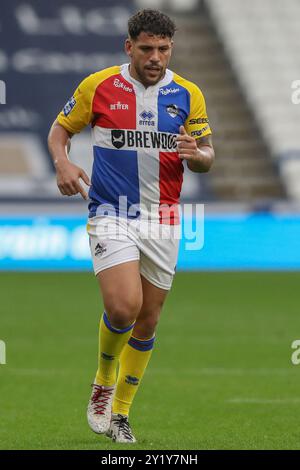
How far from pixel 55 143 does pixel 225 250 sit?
12166 millimetres

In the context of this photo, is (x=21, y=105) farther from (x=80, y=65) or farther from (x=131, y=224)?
(x=131, y=224)

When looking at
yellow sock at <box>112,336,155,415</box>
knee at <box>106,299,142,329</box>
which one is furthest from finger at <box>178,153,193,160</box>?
yellow sock at <box>112,336,155,415</box>

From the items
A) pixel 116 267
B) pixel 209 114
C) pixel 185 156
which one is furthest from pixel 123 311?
pixel 209 114

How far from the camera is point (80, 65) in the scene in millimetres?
22828

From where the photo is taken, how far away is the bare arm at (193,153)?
6.45 metres

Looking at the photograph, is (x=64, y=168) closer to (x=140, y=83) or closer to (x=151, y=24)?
(x=140, y=83)

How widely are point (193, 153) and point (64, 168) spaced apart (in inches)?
27.4

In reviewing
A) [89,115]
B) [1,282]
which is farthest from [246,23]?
[89,115]

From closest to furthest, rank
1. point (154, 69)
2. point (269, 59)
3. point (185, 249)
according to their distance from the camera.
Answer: point (154, 69)
point (185, 249)
point (269, 59)

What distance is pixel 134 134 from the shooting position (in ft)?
21.9

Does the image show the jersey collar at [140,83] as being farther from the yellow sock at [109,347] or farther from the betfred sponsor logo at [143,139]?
the yellow sock at [109,347]

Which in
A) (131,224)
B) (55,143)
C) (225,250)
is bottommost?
(225,250)

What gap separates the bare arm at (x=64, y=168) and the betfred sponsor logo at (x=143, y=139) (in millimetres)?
281

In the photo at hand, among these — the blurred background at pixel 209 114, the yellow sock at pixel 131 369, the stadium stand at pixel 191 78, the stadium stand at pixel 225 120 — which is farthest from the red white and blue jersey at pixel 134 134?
the stadium stand at pixel 225 120
